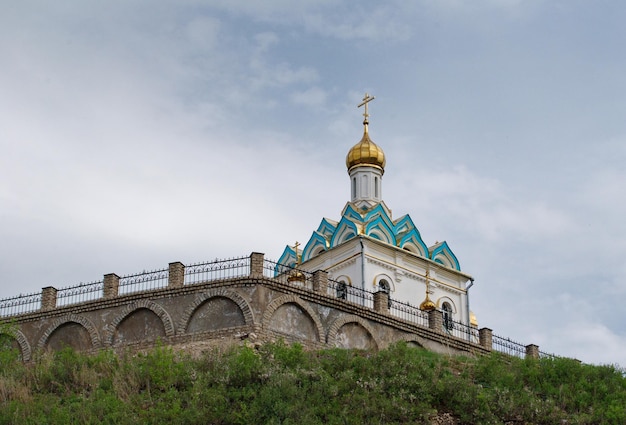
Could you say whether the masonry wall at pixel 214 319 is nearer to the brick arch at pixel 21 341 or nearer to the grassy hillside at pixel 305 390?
the brick arch at pixel 21 341

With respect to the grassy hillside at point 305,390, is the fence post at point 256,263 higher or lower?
higher

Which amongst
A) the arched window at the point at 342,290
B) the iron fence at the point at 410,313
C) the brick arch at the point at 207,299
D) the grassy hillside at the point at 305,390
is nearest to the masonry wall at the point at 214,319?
the brick arch at the point at 207,299

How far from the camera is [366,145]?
4062 centimetres

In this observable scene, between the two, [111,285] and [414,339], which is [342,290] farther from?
[111,285]

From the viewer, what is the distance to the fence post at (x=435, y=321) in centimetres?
3088

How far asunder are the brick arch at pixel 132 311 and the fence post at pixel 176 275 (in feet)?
2.16

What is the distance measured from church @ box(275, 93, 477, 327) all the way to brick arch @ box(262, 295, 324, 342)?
29.2 feet

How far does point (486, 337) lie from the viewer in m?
31.8

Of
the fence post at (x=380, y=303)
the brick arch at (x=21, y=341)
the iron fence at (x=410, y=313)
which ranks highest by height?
the iron fence at (x=410, y=313)

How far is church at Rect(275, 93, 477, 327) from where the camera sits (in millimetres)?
37500

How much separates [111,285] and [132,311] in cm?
104

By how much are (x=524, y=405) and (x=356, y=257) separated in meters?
17.2

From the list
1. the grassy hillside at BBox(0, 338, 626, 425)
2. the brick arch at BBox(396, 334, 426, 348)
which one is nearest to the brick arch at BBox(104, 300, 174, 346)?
the grassy hillside at BBox(0, 338, 626, 425)

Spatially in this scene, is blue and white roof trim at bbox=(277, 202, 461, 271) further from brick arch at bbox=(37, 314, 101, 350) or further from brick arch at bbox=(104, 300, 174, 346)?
brick arch at bbox=(37, 314, 101, 350)
